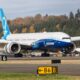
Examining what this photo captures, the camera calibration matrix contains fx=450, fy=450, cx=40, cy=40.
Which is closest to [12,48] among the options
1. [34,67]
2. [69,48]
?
[69,48]

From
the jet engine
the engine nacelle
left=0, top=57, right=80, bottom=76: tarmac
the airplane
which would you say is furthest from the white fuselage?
left=0, top=57, right=80, bottom=76: tarmac

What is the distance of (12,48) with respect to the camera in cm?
7212

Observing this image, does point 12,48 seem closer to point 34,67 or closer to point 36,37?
point 36,37

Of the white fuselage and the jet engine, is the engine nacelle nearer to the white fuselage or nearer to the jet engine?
the white fuselage

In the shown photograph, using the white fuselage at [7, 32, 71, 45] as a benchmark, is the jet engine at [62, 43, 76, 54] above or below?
below

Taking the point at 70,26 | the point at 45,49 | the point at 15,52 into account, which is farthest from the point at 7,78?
the point at 70,26

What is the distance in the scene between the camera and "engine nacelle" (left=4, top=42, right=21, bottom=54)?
70.9 m

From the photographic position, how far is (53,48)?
76.1 m

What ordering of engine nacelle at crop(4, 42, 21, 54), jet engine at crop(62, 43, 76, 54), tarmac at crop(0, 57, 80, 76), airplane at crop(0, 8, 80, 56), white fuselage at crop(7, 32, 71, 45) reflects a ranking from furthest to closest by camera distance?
jet engine at crop(62, 43, 76, 54)
white fuselage at crop(7, 32, 71, 45)
airplane at crop(0, 8, 80, 56)
engine nacelle at crop(4, 42, 21, 54)
tarmac at crop(0, 57, 80, 76)

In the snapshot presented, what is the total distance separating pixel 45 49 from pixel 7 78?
5081cm

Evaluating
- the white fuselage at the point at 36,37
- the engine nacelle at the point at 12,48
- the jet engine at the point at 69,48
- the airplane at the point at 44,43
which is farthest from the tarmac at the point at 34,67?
the jet engine at the point at 69,48

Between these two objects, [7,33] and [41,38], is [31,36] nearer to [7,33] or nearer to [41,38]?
[41,38]

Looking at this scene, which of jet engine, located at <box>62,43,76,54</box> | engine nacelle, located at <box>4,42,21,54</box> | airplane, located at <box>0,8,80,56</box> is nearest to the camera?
engine nacelle, located at <box>4,42,21,54</box>

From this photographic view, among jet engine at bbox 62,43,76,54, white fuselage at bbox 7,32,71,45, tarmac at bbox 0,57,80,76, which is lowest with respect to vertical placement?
tarmac at bbox 0,57,80,76
